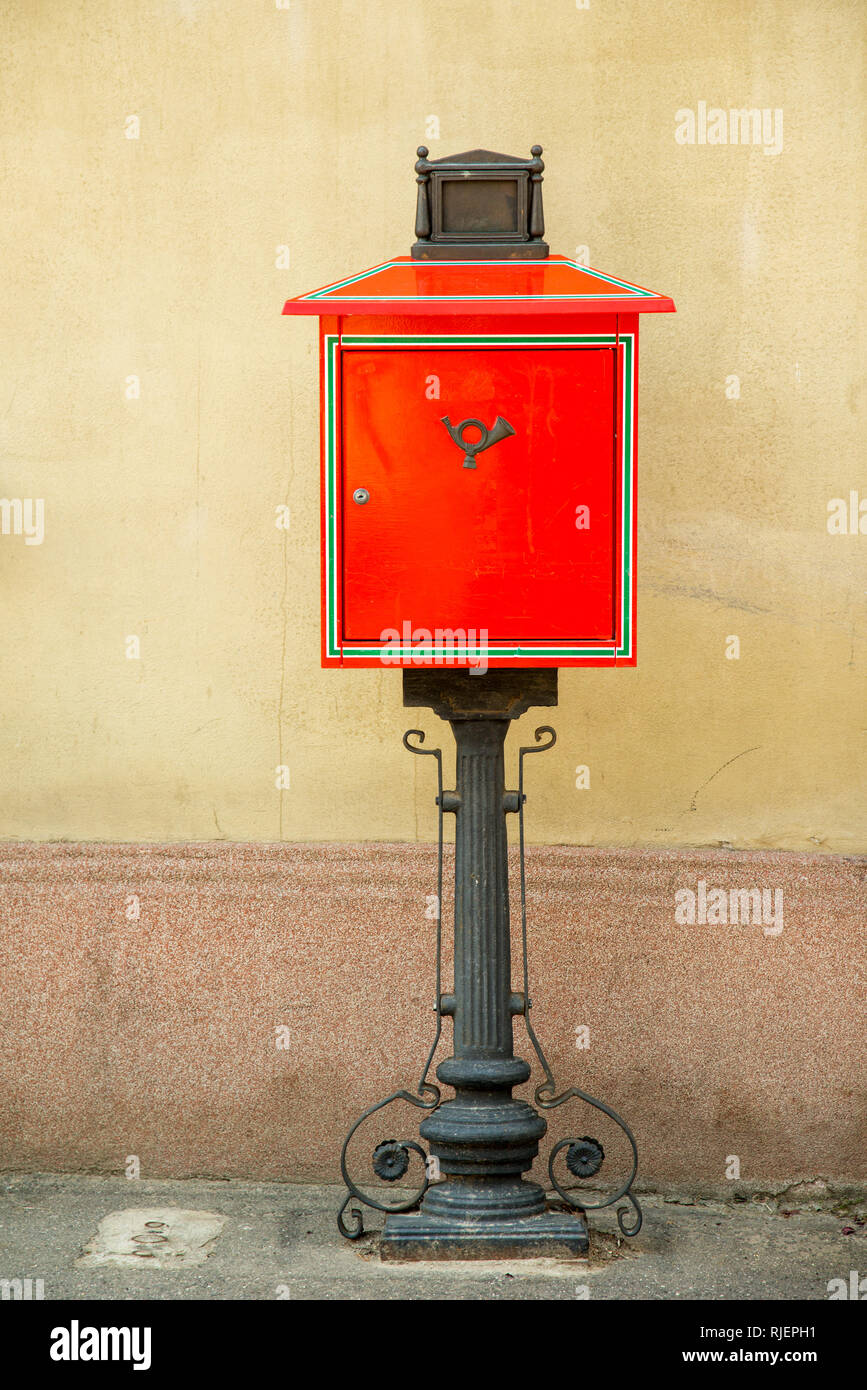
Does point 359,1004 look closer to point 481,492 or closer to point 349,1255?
point 349,1255

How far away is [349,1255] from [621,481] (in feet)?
6.87

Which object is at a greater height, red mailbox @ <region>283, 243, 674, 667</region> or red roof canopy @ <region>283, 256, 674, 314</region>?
red roof canopy @ <region>283, 256, 674, 314</region>

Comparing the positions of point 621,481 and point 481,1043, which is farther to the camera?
point 481,1043

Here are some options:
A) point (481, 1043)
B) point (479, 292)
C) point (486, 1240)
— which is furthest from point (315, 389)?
point (486, 1240)

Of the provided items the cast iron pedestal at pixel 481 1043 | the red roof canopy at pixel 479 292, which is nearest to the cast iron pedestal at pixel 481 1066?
the cast iron pedestal at pixel 481 1043

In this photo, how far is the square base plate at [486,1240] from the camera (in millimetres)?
3631

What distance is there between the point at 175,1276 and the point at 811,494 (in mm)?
2789

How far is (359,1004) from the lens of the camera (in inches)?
169

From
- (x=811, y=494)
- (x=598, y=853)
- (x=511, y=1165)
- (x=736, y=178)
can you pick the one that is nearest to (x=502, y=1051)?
(x=511, y=1165)

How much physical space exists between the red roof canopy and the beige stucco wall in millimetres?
820

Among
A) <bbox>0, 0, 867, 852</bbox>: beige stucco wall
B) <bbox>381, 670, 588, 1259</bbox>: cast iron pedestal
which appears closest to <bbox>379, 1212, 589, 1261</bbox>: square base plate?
<bbox>381, 670, 588, 1259</bbox>: cast iron pedestal

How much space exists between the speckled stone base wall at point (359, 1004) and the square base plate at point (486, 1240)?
2.02 feet

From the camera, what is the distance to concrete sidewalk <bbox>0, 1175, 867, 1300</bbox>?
354 centimetres

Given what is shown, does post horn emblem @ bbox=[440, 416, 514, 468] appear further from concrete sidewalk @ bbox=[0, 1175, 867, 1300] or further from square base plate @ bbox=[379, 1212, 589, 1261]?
concrete sidewalk @ bbox=[0, 1175, 867, 1300]
